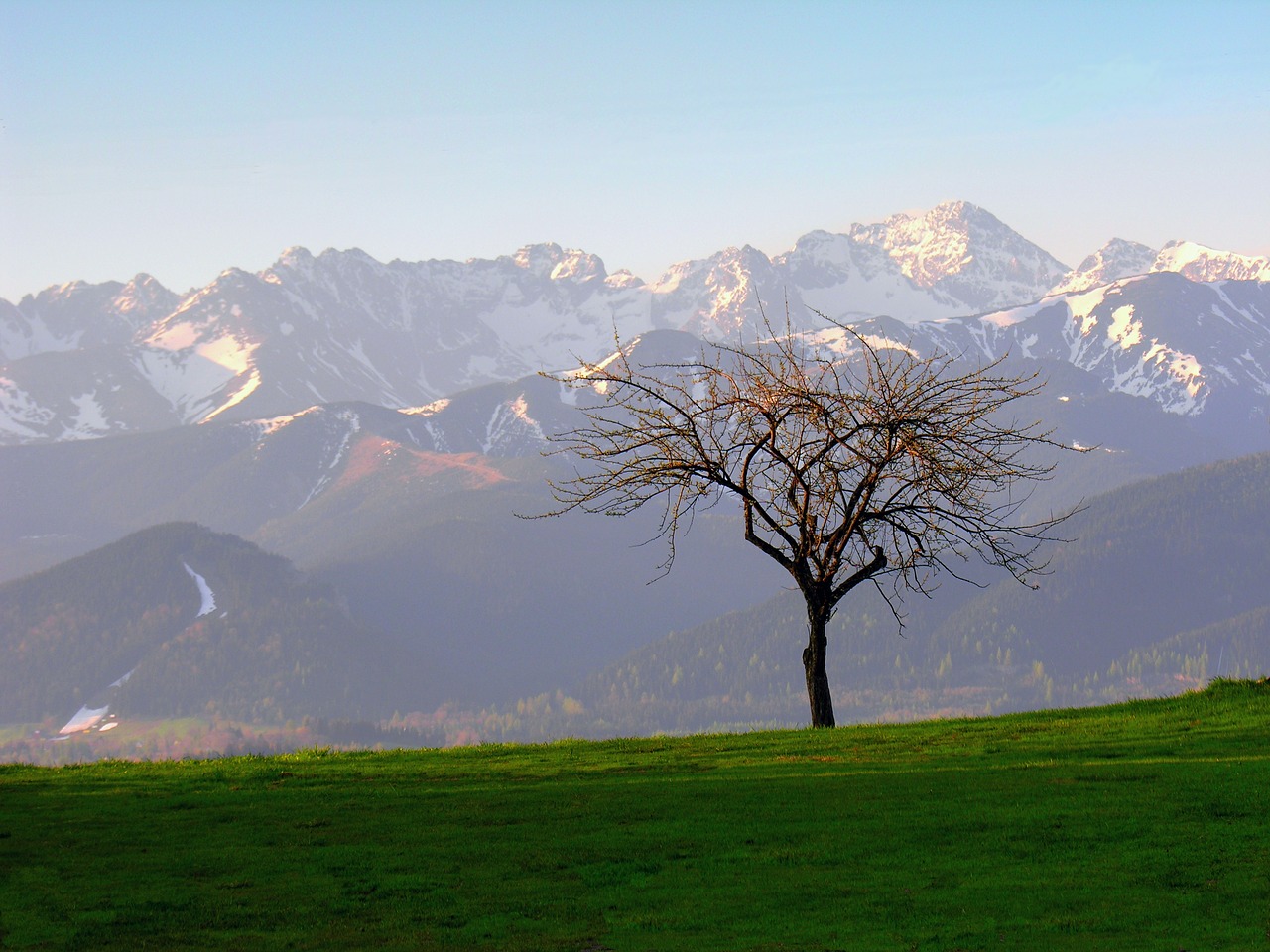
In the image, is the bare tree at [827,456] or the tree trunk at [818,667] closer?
the bare tree at [827,456]

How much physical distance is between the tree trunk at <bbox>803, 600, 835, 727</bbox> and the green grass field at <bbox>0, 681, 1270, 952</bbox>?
24.1ft

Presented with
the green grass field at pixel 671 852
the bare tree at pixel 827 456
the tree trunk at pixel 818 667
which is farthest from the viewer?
the tree trunk at pixel 818 667

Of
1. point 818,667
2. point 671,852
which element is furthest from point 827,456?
point 671,852

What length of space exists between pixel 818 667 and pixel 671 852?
680 inches

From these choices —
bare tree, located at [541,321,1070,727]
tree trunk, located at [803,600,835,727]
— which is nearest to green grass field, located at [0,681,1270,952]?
tree trunk, located at [803,600,835,727]

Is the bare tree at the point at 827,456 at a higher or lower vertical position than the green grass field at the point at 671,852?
higher

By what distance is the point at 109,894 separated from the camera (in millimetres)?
19516

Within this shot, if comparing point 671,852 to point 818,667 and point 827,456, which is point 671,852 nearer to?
point 818,667

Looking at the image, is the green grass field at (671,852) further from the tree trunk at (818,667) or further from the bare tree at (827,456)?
the bare tree at (827,456)

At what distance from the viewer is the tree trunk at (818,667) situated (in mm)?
37406

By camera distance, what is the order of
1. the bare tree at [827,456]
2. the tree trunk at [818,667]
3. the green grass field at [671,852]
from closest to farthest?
the green grass field at [671,852], the bare tree at [827,456], the tree trunk at [818,667]

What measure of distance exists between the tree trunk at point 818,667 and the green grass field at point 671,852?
24.1 feet

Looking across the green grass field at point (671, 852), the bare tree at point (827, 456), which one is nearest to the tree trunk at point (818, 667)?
the bare tree at point (827, 456)

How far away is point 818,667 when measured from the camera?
38281 mm
